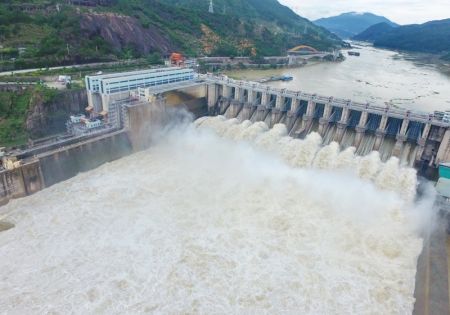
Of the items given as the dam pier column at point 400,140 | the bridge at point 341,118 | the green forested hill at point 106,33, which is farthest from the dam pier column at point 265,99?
the green forested hill at point 106,33

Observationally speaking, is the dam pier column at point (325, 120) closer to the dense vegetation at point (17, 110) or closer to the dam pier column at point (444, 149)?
the dam pier column at point (444, 149)

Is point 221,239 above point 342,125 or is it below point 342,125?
below

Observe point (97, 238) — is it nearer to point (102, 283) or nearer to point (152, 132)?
point (102, 283)

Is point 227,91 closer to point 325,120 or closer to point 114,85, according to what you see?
point 325,120

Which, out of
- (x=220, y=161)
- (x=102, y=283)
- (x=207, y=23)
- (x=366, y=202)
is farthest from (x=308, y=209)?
(x=207, y=23)

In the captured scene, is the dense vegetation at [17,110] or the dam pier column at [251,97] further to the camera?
the dam pier column at [251,97]

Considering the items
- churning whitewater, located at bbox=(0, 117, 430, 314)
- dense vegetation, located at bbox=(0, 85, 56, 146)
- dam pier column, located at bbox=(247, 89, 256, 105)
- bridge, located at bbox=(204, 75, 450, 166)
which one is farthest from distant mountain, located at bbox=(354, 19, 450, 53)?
dense vegetation, located at bbox=(0, 85, 56, 146)

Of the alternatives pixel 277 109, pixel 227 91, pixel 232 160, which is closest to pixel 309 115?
pixel 277 109
